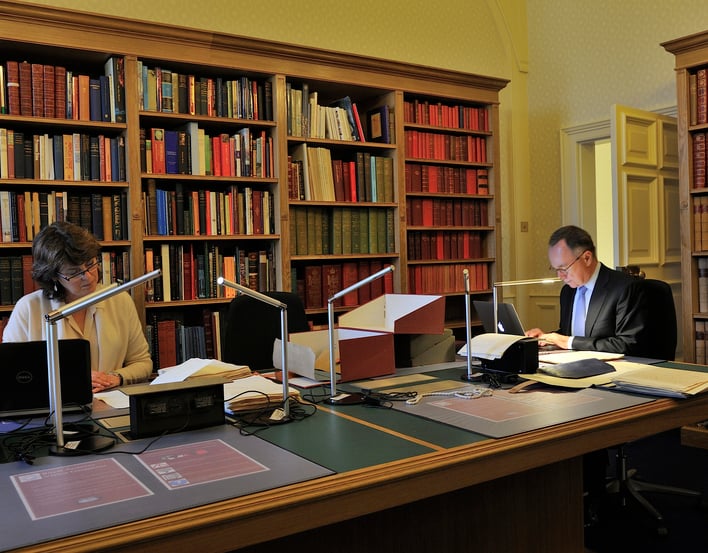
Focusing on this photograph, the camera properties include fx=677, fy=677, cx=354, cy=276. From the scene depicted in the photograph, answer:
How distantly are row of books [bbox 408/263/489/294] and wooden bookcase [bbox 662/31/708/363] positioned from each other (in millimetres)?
1331

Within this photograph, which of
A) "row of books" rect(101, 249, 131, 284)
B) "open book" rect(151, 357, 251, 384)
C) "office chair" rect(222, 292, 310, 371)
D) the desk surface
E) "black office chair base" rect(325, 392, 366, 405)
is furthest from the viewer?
"row of books" rect(101, 249, 131, 284)

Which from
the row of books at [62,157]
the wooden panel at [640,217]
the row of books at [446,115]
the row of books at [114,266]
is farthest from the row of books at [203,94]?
the wooden panel at [640,217]

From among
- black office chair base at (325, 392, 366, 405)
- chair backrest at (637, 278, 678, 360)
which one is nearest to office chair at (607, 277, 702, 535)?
chair backrest at (637, 278, 678, 360)

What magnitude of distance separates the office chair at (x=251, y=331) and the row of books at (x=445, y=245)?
1.59 metres

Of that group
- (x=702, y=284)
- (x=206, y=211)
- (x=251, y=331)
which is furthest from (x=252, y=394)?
(x=702, y=284)

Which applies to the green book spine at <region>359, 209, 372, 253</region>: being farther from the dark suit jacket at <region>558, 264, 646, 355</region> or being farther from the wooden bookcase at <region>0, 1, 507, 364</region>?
the dark suit jacket at <region>558, 264, 646, 355</region>

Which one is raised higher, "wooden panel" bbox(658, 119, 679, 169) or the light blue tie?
"wooden panel" bbox(658, 119, 679, 169)

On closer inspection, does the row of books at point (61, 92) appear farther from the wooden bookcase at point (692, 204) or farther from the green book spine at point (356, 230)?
the wooden bookcase at point (692, 204)

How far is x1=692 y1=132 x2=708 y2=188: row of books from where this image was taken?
13.0 ft

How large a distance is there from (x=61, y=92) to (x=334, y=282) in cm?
185

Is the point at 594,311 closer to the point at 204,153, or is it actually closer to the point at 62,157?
the point at 204,153

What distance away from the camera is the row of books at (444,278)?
4559 millimetres

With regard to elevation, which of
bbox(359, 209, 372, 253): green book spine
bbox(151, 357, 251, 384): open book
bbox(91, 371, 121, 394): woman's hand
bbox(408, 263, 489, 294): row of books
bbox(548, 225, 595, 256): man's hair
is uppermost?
bbox(359, 209, 372, 253): green book spine

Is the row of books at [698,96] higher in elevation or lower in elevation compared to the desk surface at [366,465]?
higher
